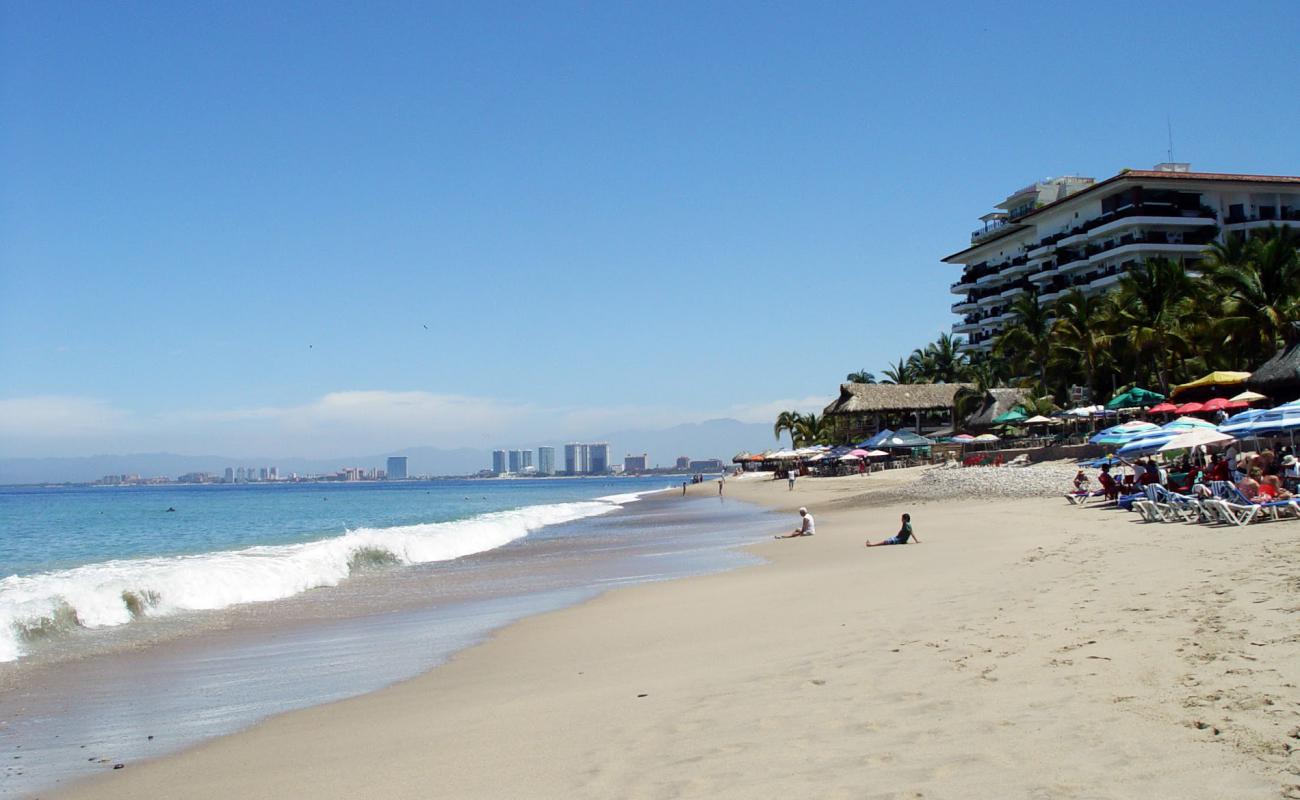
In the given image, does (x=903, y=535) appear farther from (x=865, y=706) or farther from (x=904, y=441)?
(x=904, y=441)

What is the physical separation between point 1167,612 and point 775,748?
3.95 m

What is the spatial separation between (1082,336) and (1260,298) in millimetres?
10702

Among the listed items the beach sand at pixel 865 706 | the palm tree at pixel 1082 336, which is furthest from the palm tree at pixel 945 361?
the beach sand at pixel 865 706

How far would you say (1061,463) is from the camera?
33781 mm

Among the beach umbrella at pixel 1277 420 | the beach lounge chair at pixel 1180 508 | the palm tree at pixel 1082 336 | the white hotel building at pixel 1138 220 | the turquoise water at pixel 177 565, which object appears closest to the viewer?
the turquoise water at pixel 177 565

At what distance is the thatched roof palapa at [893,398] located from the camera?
61.2 m

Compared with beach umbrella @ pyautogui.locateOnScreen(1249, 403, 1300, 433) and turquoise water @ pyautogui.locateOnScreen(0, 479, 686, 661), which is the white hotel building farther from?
beach umbrella @ pyautogui.locateOnScreen(1249, 403, 1300, 433)

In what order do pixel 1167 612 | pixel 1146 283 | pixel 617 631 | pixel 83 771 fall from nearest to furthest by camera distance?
pixel 83 771
pixel 1167 612
pixel 617 631
pixel 1146 283

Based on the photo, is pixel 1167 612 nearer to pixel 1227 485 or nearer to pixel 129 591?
pixel 1227 485

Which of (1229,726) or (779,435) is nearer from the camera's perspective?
(1229,726)

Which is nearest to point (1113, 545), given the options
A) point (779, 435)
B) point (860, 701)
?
point (860, 701)

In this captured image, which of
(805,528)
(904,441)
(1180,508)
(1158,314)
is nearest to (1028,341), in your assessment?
(904,441)

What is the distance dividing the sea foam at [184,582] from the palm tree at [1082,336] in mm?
30900

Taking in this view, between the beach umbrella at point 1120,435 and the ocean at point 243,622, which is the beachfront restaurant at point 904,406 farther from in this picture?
the beach umbrella at point 1120,435
